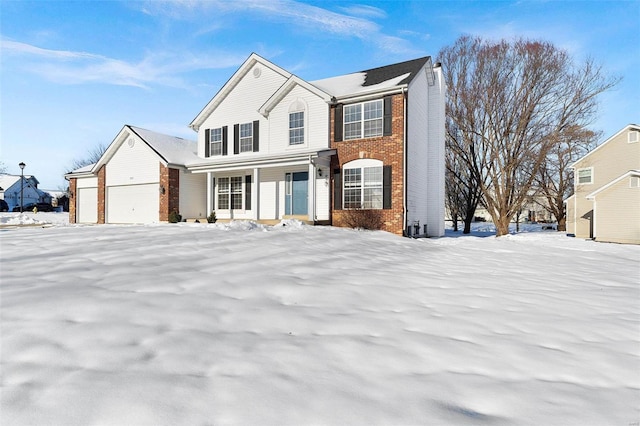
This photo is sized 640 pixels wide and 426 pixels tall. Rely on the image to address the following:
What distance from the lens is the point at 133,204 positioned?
18.5m

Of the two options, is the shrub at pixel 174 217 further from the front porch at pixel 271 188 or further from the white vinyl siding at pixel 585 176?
the white vinyl siding at pixel 585 176

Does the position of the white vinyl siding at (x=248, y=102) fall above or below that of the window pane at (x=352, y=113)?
above

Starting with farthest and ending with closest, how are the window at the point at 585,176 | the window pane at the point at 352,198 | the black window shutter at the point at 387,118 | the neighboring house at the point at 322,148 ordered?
the window at the point at 585,176
the window pane at the point at 352,198
the neighboring house at the point at 322,148
the black window shutter at the point at 387,118

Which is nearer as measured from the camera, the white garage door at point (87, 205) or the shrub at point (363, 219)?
the shrub at point (363, 219)

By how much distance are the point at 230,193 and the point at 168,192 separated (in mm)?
3169

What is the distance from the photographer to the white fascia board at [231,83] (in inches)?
648

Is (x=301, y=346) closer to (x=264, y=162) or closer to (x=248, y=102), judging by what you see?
(x=264, y=162)

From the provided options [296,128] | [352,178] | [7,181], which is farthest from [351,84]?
A: [7,181]

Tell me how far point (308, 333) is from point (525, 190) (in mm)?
21719

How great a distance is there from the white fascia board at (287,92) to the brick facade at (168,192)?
583 centimetres

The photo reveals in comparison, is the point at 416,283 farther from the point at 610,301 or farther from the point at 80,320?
the point at 80,320

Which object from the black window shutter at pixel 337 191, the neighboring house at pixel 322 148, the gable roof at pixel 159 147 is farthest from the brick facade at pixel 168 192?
the black window shutter at pixel 337 191

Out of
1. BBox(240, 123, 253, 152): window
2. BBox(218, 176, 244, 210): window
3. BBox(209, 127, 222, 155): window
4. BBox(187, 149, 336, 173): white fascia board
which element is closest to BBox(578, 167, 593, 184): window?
BBox(187, 149, 336, 173): white fascia board

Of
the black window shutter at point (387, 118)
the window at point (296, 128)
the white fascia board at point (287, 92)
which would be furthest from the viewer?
the window at point (296, 128)
